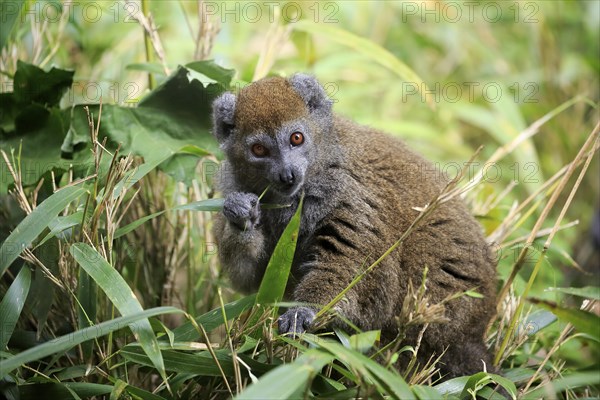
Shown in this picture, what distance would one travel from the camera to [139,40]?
9.05m

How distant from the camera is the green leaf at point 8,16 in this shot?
5285mm

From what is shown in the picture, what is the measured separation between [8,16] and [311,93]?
2.19m

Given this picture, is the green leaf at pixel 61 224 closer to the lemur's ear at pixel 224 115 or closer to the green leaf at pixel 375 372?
the lemur's ear at pixel 224 115

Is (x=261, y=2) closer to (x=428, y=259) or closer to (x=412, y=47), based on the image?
(x=412, y=47)

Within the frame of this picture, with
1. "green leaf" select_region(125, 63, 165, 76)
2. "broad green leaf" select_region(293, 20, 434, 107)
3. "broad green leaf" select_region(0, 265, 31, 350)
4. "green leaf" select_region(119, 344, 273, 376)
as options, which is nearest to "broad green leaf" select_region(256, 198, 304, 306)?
"green leaf" select_region(119, 344, 273, 376)

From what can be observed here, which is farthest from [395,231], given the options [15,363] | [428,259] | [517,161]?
[517,161]

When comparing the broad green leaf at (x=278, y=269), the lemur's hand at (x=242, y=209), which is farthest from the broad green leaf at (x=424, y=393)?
the lemur's hand at (x=242, y=209)

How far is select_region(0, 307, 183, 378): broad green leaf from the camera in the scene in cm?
350

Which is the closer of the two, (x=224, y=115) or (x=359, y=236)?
(x=359, y=236)

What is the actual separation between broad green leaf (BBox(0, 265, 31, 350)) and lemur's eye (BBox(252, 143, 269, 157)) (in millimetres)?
1532

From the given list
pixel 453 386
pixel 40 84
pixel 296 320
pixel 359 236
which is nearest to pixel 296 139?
pixel 359 236

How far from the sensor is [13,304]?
4.25 metres

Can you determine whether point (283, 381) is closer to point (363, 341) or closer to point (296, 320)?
point (363, 341)

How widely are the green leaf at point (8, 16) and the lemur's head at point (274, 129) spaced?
1552 millimetres
